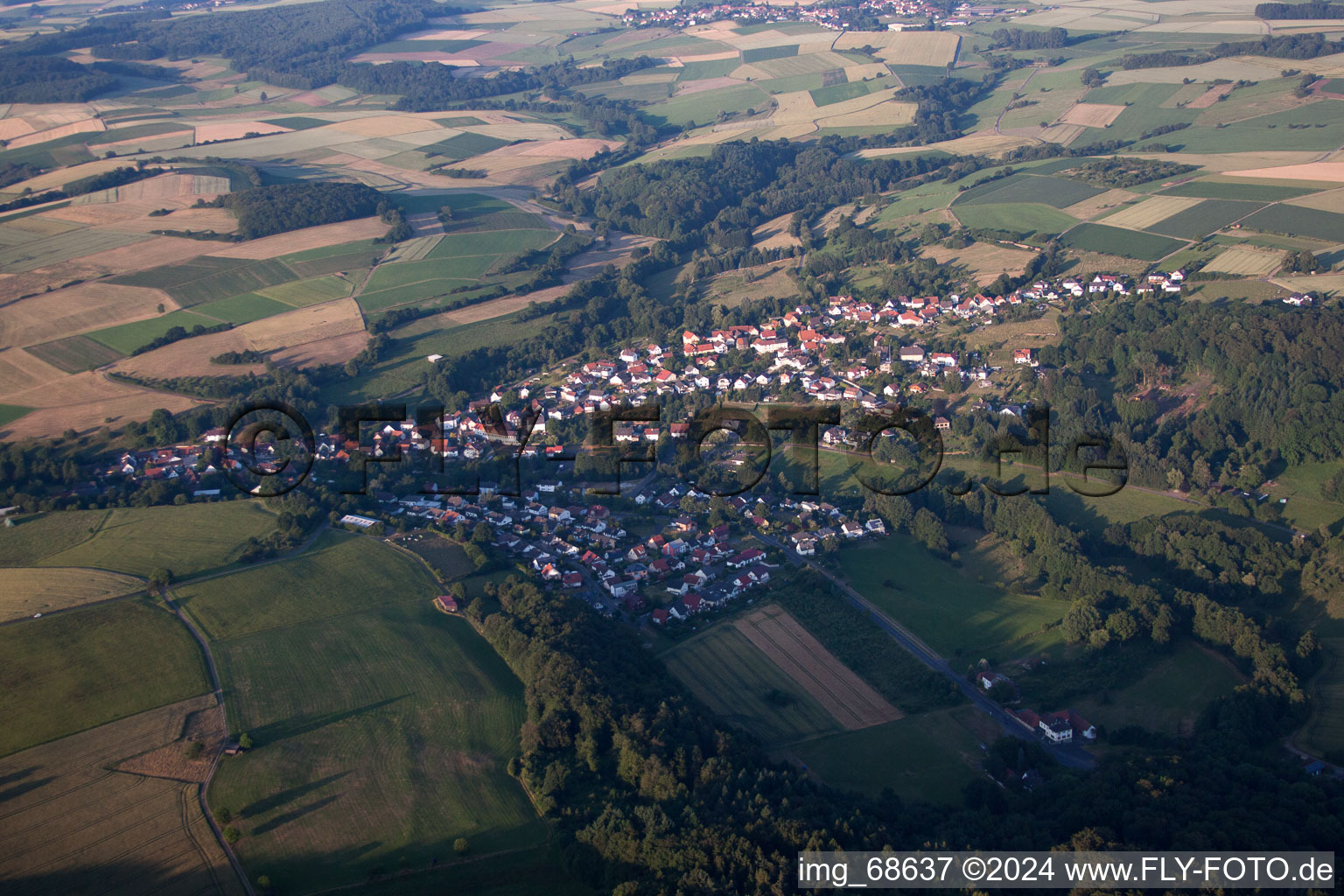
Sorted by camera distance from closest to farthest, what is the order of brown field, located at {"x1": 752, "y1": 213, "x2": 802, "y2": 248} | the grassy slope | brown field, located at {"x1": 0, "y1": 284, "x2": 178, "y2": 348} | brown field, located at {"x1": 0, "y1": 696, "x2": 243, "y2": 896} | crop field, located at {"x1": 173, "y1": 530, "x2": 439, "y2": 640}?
brown field, located at {"x1": 0, "y1": 696, "x2": 243, "y2": 896}
the grassy slope
crop field, located at {"x1": 173, "y1": 530, "x2": 439, "y2": 640}
brown field, located at {"x1": 0, "y1": 284, "x2": 178, "y2": 348}
brown field, located at {"x1": 752, "y1": 213, "x2": 802, "y2": 248}

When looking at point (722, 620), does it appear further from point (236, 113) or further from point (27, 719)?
point (236, 113)

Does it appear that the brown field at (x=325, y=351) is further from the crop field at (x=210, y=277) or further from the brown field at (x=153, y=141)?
the brown field at (x=153, y=141)

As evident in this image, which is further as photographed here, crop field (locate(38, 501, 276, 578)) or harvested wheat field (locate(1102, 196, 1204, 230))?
harvested wheat field (locate(1102, 196, 1204, 230))

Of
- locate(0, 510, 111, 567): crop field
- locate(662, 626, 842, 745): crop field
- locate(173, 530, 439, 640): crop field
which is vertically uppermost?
locate(0, 510, 111, 567): crop field

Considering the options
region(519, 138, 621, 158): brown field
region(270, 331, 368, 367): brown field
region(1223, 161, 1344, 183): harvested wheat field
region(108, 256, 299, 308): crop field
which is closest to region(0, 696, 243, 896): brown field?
region(270, 331, 368, 367): brown field

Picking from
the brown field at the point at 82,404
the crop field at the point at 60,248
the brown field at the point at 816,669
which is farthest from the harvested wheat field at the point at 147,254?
the brown field at the point at 816,669

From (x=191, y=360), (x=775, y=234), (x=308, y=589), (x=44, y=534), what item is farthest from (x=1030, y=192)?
(x=44, y=534)

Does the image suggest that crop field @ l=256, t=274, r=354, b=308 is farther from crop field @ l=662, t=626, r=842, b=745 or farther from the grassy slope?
crop field @ l=662, t=626, r=842, b=745

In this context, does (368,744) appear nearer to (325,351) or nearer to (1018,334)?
(325,351)

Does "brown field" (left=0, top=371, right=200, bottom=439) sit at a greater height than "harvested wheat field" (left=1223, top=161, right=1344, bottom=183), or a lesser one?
lesser
